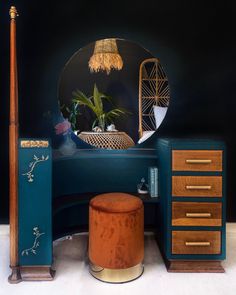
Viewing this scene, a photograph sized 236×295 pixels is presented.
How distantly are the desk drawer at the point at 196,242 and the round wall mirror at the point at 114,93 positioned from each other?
98 cm

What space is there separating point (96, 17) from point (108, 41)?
0.81 ft

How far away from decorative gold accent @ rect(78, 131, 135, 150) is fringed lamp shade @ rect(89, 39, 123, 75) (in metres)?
0.58

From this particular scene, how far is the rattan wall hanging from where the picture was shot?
269cm

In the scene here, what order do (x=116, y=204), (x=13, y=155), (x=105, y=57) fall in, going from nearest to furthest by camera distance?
(x=13, y=155) < (x=116, y=204) < (x=105, y=57)

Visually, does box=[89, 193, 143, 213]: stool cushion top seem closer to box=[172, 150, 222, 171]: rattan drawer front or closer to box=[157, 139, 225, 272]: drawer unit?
box=[157, 139, 225, 272]: drawer unit

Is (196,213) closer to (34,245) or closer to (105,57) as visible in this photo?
(34,245)

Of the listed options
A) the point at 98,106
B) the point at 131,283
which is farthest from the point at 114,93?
the point at 131,283

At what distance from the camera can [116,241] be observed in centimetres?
196

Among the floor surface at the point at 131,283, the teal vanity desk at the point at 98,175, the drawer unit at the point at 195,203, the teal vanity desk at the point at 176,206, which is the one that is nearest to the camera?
the floor surface at the point at 131,283

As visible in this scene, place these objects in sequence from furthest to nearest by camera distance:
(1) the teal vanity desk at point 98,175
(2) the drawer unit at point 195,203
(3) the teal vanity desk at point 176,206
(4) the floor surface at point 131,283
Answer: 1. (1) the teal vanity desk at point 98,175
2. (2) the drawer unit at point 195,203
3. (3) the teal vanity desk at point 176,206
4. (4) the floor surface at point 131,283

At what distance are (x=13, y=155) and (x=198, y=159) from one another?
1295 millimetres

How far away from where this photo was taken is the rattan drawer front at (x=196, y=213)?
82.8 inches

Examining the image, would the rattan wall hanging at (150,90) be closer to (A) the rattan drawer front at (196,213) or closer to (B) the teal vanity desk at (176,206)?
(B) the teal vanity desk at (176,206)

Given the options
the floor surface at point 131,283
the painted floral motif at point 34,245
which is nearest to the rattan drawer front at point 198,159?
the floor surface at point 131,283
